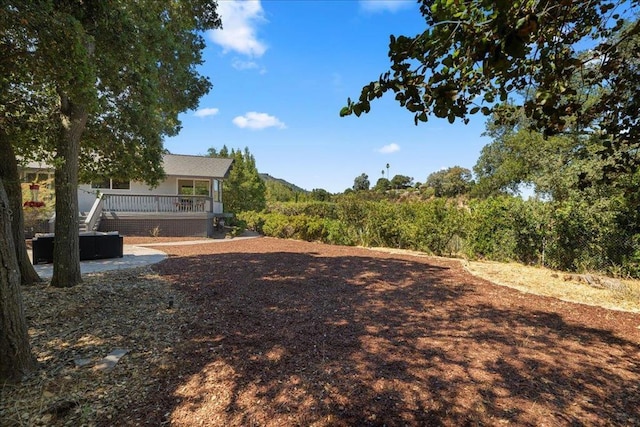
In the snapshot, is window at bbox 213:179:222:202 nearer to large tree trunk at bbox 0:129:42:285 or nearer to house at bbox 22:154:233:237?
house at bbox 22:154:233:237

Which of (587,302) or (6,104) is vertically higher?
(6,104)

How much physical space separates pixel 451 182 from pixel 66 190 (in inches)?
1791

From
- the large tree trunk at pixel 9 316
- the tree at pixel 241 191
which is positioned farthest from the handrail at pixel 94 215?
the large tree trunk at pixel 9 316

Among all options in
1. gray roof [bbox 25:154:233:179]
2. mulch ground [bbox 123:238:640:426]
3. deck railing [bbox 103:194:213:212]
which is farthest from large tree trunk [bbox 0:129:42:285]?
gray roof [bbox 25:154:233:179]

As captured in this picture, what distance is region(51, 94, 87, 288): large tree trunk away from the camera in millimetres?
5602

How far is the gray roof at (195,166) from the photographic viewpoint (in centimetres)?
1885

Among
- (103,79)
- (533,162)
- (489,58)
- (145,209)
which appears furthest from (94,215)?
(533,162)

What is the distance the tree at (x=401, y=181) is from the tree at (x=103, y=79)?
5339 cm

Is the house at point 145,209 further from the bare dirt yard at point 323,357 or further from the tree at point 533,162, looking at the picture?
the tree at point 533,162

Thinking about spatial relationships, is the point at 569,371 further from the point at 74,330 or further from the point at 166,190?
the point at 166,190

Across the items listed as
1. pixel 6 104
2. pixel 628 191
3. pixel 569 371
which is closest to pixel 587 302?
pixel 569 371

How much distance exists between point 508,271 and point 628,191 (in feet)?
20.0

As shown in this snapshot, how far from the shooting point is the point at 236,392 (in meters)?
2.73

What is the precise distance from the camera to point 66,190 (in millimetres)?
5633
